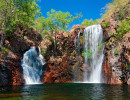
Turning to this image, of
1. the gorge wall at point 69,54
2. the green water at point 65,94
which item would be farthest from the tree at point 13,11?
the green water at point 65,94

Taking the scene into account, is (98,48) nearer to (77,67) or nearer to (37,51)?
(77,67)

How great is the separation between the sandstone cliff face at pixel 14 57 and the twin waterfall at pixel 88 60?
1254mm

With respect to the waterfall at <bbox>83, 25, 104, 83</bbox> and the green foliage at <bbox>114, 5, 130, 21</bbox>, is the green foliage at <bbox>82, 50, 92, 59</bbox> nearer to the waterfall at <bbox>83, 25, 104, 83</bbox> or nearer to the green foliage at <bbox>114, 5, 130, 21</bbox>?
the waterfall at <bbox>83, 25, 104, 83</bbox>

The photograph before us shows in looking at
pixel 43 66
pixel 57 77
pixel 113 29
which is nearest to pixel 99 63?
pixel 113 29

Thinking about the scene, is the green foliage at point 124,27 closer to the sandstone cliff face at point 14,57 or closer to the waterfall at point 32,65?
the waterfall at point 32,65

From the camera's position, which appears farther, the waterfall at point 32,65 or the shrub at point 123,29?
the waterfall at point 32,65

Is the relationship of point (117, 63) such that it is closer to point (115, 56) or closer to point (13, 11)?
point (115, 56)

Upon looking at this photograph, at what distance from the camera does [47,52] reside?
116ft

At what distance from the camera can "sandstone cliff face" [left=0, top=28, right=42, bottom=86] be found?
23.2m

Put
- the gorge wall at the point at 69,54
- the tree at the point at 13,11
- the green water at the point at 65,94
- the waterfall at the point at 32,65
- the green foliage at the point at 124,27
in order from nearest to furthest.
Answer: the green water at the point at 65,94 < the tree at the point at 13,11 < the gorge wall at the point at 69,54 < the green foliage at the point at 124,27 < the waterfall at the point at 32,65

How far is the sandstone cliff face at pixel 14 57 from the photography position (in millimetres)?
23167

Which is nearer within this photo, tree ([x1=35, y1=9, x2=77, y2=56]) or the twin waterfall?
the twin waterfall

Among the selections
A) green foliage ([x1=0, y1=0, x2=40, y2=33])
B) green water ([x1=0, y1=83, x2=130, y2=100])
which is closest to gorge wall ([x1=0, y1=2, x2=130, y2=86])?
green foliage ([x1=0, y1=0, x2=40, y2=33])

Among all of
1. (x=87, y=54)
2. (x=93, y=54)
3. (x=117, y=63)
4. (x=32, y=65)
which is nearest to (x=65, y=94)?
(x=117, y=63)
